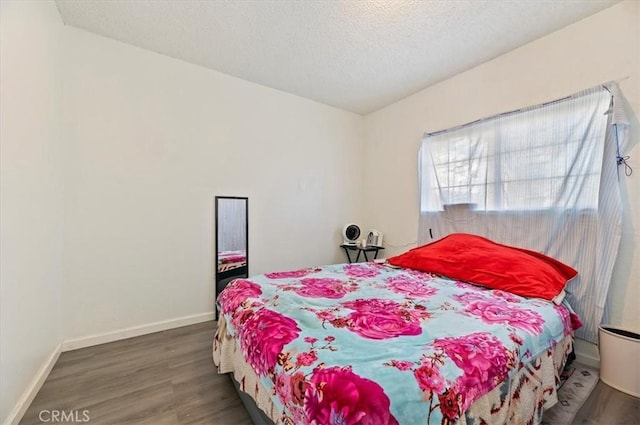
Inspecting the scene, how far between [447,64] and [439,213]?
1.57 meters

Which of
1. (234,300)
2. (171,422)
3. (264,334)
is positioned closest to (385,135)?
(234,300)

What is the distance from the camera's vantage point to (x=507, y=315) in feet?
4.84

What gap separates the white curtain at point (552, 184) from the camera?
2.03 m

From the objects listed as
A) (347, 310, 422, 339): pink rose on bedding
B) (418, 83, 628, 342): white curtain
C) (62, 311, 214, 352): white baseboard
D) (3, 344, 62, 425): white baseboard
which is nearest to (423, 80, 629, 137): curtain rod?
(418, 83, 628, 342): white curtain

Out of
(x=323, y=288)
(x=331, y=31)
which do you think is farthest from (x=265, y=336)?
(x=331, y=31)

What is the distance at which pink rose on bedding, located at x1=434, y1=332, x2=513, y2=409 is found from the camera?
988 millimetres

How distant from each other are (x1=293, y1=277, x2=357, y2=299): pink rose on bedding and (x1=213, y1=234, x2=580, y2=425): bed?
1 cm

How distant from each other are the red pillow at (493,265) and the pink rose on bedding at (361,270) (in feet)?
1.03

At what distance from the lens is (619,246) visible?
2.00 meters

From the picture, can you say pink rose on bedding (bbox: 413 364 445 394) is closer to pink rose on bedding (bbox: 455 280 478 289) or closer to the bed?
the bed

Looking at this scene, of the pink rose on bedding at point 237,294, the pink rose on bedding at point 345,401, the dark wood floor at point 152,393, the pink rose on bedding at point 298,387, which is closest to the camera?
the pink rose on bedding at point 345,401

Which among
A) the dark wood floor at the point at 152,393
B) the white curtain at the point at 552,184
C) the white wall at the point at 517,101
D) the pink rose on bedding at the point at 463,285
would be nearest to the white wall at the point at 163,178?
the dark wood floor at the point at 152,393

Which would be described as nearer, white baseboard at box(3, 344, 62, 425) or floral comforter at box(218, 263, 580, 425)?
floral comforter at box(218, 263, 580, 425)

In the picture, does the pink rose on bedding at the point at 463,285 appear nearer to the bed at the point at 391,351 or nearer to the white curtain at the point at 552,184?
the bed at the point at 391,351
